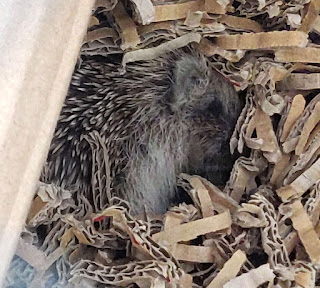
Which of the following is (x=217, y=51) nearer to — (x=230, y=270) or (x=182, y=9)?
(x=182, y=9)

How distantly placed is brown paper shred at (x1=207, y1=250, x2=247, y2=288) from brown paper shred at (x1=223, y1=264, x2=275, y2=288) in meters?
0.02

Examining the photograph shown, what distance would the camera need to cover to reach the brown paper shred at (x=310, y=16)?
1.31m

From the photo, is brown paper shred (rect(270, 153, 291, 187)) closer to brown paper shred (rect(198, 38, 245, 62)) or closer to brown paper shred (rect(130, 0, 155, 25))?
brown paper shred (rect(198, 38, 245, 62))

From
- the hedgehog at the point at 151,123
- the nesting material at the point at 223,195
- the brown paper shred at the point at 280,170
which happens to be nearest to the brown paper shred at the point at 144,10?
the nesting material at the point at 223,195

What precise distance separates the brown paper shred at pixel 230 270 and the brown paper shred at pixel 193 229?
0.22ft

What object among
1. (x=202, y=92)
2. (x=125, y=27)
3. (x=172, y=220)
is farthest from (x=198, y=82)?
(x=172, y=220)

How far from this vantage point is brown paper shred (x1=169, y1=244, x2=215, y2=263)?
117 cm

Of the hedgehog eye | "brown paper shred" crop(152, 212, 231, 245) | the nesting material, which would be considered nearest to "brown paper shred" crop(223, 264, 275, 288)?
the nesting material

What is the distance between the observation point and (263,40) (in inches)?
50.3

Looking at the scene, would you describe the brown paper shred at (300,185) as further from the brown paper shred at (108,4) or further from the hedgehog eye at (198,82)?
the brown paper shred at (108,4)

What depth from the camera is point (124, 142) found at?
137cm

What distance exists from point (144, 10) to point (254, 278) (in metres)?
0.52

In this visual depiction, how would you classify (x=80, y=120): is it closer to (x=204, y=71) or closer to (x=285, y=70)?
A: (x=204, y=71)

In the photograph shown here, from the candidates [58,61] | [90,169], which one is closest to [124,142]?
[90,169]
